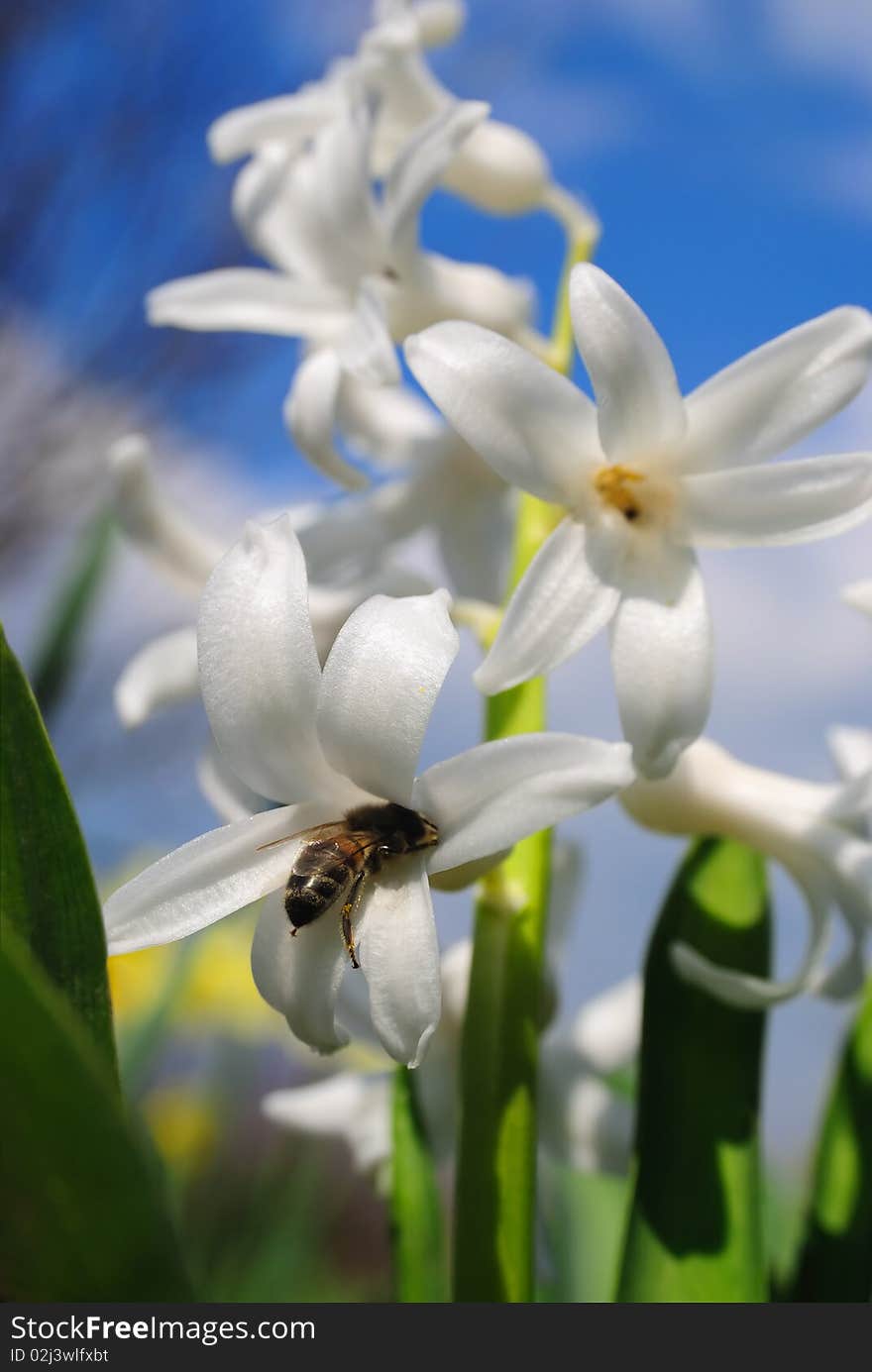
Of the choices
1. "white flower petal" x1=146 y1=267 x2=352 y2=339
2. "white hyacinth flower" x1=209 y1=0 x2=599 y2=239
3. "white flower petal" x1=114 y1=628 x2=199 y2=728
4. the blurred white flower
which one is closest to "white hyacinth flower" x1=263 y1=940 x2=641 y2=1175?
the blurred white flower

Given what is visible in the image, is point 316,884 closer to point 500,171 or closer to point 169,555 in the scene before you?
point 169,555

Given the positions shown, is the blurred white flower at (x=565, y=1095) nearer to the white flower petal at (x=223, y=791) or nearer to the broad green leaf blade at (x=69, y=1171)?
the white flower petal at (x=223, y=791)

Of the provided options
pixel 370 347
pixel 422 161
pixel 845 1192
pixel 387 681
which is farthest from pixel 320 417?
pixel 845 1192

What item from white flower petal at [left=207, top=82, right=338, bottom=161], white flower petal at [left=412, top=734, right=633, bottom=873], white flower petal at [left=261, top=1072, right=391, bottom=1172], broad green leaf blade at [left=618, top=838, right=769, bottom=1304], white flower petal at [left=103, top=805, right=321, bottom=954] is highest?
white flower petal at [left=207, top=82, right=338, bottom=161]

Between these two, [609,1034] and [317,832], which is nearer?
[317,832]

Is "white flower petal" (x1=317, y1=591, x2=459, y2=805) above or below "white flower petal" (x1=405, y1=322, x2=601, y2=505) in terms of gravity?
below

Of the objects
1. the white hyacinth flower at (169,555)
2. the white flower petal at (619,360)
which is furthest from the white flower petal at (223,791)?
the white flower petal at (619,360)

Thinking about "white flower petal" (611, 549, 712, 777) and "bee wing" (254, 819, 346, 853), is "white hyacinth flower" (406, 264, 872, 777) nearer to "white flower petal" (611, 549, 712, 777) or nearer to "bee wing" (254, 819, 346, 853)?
"white flower petal" (611, 549, 712, 777)
